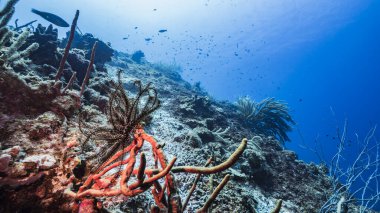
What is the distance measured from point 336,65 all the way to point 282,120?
12110 centimetres

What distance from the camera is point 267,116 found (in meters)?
9.51

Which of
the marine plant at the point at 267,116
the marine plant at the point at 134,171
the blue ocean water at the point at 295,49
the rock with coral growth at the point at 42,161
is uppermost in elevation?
the blue ocean water at the point at 295,49

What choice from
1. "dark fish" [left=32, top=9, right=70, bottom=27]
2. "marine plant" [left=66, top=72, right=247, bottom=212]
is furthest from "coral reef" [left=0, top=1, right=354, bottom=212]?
"dark fish" [left=32, top=9, right=70, bottom=27]

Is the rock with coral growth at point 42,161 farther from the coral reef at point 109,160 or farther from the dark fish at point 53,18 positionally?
the dark fish at point 53,18

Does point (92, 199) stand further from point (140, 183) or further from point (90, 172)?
point (140, 183)

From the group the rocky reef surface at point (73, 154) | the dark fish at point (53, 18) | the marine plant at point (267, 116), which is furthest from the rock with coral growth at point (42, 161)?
the dark fish at point (53, 18)

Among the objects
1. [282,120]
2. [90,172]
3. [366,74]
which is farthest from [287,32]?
[366,74]

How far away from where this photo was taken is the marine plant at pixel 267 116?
9328mm

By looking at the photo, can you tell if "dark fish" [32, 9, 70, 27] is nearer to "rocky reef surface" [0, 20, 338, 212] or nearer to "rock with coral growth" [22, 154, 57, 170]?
"rocky reef surface" [0, 20, 338, 212]

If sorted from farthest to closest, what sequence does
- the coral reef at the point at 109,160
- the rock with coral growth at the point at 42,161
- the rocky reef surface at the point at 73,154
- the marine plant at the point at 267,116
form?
the marine plant at the point at 267,116 → the rock with coral growth at the point at 42,161 → the rocky reef surface at the point at 73,154 → the coral reef at the point at 109,160

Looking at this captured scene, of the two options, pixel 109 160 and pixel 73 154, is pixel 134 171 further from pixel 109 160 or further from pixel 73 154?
pixel 73 154

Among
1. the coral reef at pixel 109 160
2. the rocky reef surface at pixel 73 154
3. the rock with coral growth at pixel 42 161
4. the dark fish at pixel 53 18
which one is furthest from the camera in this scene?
the dark fish at pixel 53 18

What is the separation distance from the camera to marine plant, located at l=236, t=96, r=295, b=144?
933 centimetres

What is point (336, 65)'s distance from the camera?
108250 mm
